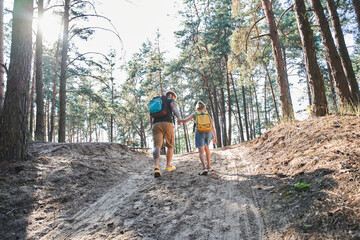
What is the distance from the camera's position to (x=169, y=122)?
5.08 metres

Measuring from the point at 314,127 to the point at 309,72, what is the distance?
6.25 ft

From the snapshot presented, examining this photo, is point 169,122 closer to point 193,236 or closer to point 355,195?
point 193,236

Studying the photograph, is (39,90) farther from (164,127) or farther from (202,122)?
(202,122)

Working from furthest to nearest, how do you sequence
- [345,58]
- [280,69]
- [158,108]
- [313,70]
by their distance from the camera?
[280,69]
[345,58]
[313,70]
[158,108]

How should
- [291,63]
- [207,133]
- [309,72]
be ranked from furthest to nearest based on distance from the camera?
[291,63] < [309,72] < [207,133]

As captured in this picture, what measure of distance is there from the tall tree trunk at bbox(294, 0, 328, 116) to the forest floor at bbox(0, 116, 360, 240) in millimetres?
711

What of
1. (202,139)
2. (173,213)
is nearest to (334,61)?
(202,139)

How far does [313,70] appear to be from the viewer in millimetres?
5703

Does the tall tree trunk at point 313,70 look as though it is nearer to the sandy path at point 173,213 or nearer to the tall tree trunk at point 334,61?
the tall tree trunk at point 334,61

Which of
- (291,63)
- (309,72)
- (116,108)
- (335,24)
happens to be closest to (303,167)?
(309,72)

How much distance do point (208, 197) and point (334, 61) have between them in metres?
5.46

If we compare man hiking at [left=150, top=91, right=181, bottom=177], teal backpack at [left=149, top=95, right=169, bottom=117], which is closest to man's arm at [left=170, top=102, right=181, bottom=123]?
man hiking at [left=150, top=91, right=181, bottom=177]

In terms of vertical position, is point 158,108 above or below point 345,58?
below

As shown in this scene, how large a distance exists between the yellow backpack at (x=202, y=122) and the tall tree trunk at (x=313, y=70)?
3.13 metres
